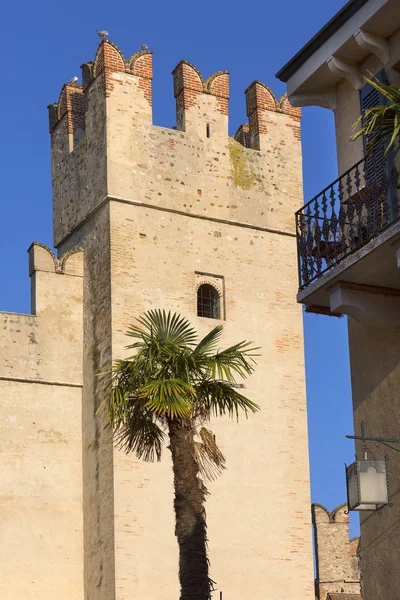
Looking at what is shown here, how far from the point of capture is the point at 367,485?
12.8 meters

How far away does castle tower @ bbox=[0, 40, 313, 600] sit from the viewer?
85.0 feet

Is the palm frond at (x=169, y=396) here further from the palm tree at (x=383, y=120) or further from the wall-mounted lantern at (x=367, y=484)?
the palm tree at (x=383, y=120)

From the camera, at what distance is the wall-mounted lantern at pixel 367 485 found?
12.7 meters

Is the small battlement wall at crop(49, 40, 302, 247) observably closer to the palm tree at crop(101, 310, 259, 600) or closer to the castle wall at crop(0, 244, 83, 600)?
the castle wall at crop(0, 244, 83, 600)

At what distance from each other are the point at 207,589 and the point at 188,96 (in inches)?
612

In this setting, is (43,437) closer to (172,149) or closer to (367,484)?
(172,149)

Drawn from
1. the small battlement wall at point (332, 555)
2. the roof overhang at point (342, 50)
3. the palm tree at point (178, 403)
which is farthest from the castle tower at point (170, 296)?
the roof overhang at point (342, 50)

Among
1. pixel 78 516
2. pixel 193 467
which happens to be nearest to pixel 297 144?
pixel 78 516

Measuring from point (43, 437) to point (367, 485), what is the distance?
14.8 metres

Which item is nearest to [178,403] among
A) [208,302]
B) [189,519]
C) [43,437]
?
[189,519]

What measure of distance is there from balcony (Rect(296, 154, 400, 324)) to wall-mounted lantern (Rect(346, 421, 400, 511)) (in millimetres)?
1769

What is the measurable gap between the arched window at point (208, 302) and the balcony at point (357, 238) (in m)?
13.0

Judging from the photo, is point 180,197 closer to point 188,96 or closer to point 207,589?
point 188,96

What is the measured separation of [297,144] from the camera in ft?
100
